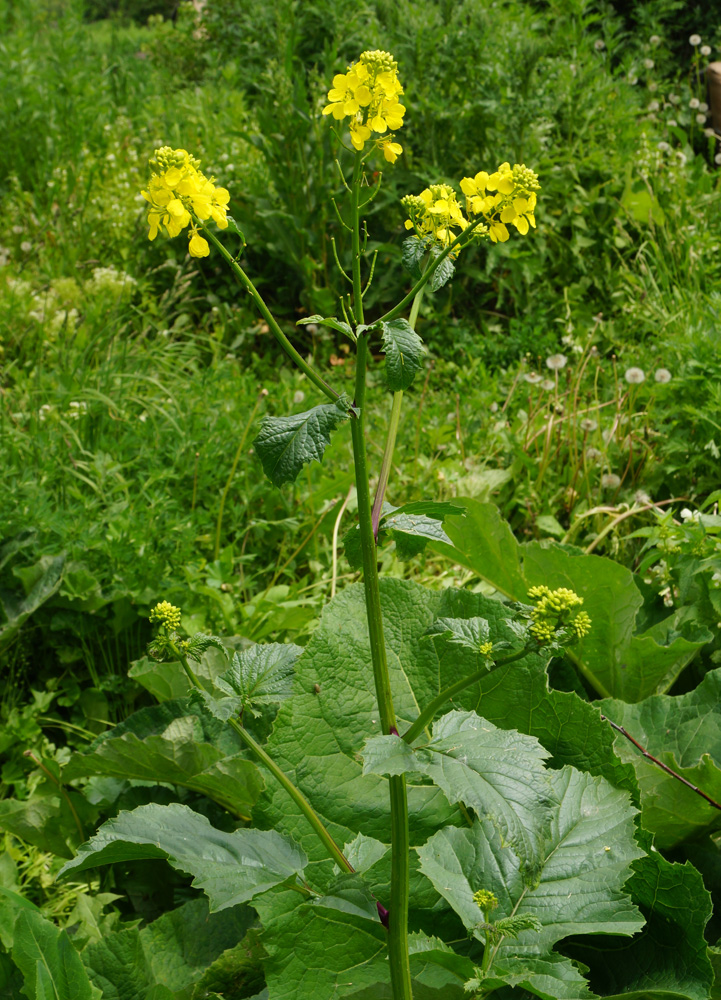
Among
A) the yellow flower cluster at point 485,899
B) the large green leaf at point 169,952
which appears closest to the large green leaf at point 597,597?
the yellow flower cluster at point 485,899

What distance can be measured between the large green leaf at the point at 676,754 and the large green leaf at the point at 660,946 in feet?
0.44

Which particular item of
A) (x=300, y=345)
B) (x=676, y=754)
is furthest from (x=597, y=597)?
(x=300, y=345)

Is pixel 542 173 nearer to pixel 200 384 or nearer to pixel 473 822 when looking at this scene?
pixel 200 384

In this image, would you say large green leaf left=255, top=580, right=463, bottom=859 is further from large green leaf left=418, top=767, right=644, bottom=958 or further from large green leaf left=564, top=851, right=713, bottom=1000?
large green leaf left=564, top=851, right=713, bottom=1000

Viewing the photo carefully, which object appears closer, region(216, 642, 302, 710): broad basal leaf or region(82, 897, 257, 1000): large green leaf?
region(216, 642, 302, 710): broad basal leaf

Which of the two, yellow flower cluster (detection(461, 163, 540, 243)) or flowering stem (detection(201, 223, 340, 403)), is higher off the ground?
yellow flower cluster (detection(461, 163, 540, 243))

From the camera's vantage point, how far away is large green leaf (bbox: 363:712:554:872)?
31.1 inches

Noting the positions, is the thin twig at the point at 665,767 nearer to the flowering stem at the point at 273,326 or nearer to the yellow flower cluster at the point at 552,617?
the yellow flower cluster at the point at 552,617

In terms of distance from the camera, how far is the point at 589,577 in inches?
65.7

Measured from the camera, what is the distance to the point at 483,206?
866 millimetres

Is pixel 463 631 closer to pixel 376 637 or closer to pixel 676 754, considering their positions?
pixel 376 637

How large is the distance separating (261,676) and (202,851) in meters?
0.20

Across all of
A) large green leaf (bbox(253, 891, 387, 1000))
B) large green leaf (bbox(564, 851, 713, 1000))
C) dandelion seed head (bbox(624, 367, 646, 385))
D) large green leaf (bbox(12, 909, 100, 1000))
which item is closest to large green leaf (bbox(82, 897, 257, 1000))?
large green leaf (bbox(12, 909, 100, 1000))

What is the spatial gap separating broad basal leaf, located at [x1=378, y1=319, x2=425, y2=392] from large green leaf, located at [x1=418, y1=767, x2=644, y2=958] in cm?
65
